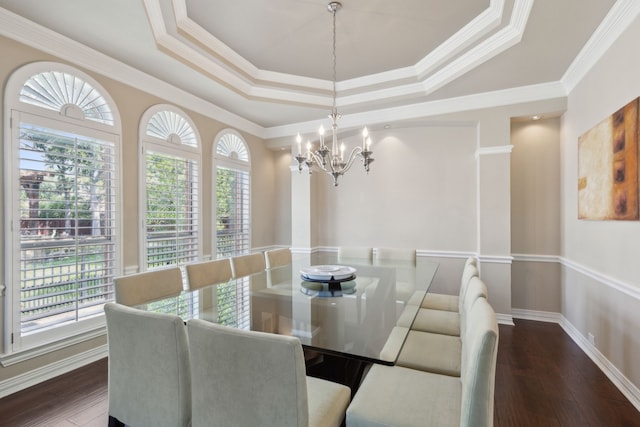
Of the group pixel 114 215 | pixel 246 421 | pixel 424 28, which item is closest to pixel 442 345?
pixel 246 421

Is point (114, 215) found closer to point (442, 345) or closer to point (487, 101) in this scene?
point (442, 345)

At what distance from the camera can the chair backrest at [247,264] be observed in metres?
3.07

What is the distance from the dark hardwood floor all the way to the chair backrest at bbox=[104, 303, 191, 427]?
2.69ft

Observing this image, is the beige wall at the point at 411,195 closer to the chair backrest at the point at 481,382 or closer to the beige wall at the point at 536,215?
the beige wall at the point at 536,215

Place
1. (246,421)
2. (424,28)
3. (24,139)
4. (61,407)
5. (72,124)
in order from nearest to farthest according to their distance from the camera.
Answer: (246,421) → (61,407) → (24,139) → (72,124) → (424,28)

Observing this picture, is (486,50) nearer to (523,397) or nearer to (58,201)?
(523,397)

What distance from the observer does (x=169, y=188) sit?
3.39 metres

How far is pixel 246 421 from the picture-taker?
1137 mm

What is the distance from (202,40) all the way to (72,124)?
1.34 meters

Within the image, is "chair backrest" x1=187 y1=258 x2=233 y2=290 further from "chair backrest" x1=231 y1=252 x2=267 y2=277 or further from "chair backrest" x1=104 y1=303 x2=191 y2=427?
"chair backrest" x1=104 y1=303 x2=191 y2=427

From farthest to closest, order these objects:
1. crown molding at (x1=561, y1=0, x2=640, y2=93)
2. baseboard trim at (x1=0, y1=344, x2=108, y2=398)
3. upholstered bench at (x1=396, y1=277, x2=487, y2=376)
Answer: baseboard trim at (x1=0, y1=344, x2=108, y2=398), crown molding at (x1=561, y1=0, x2=640, y2=93), upholstered bench at (x1=396, y1=277, x2=487, y2=376)

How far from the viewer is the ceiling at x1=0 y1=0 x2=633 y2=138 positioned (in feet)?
7.48

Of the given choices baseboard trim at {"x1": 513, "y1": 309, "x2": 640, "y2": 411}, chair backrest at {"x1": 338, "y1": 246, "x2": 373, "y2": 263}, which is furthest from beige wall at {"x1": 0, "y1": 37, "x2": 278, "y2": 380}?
baseboard trim at {"x1": 513, "y1": 309, "x2": 640, "y2": 411}

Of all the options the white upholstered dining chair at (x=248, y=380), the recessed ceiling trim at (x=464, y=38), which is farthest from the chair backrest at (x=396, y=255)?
the white upholstered dining chair at (x=248, y=380)
